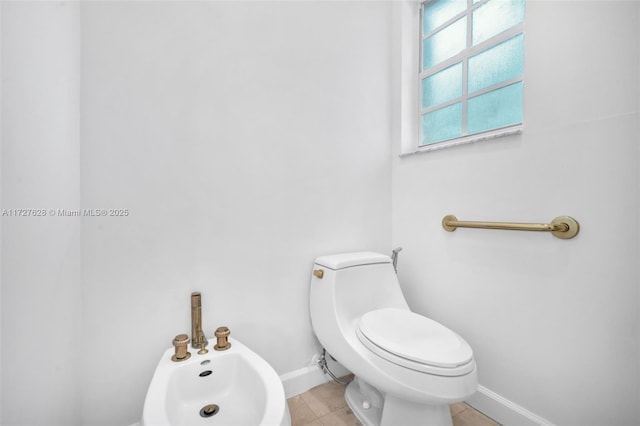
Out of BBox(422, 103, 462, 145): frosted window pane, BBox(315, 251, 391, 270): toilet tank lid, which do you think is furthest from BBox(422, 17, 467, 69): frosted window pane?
BBox(315, 251, 391, 270): toilet tank lid

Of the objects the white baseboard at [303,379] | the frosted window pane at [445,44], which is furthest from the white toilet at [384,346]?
the frosted window pane at [445,44]

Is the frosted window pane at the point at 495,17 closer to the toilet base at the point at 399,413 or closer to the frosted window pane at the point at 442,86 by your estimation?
the frosted window pane at the point at 442,86

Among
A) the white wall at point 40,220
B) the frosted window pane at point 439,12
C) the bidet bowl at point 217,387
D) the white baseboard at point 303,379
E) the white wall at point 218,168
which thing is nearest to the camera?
the white wall at point 40,220

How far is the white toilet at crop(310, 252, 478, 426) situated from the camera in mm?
816

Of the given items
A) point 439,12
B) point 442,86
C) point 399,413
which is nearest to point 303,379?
point 399,413

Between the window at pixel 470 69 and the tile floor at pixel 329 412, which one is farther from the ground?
the window at pixel 470 69

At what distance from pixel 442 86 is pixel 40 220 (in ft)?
5.55

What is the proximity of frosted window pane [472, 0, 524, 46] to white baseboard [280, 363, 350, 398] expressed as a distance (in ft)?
5.61

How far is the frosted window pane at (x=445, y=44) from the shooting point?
52.4 inches

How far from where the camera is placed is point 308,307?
130 cm

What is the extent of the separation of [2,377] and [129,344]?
1.18ft

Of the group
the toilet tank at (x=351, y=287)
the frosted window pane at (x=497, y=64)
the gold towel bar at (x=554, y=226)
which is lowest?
the toilet tank at (x=351, y=287)

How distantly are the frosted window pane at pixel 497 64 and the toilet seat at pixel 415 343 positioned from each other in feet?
3.54

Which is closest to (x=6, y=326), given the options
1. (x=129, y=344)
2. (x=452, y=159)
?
(x=129, y=344)
